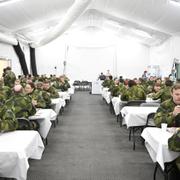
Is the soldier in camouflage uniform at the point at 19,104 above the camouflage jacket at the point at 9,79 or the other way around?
the other way around

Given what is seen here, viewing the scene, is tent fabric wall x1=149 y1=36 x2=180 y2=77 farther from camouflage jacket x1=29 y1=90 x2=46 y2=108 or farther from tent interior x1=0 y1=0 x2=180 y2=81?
camouflage jacket x1=29 y1=90 x2=46 y2=108

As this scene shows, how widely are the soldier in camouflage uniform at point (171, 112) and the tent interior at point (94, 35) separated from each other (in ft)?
23.3

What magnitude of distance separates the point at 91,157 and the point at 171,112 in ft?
5.69

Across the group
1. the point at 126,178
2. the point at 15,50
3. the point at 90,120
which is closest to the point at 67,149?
the point at 126,178

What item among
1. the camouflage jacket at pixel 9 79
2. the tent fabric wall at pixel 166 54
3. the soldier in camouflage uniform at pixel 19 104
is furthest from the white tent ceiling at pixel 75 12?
the soldier in camouflage uniform at pixel 19 104

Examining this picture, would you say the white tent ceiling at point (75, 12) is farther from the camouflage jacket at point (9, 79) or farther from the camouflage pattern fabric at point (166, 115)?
the camouflage pattern fabric at point (166, 115)

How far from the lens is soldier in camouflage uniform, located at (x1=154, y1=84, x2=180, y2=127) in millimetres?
3703

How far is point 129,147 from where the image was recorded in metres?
5.78

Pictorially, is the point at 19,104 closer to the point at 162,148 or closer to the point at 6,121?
the point at 6,121

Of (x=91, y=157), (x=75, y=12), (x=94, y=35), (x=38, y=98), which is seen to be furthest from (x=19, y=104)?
(x=94, y=35)

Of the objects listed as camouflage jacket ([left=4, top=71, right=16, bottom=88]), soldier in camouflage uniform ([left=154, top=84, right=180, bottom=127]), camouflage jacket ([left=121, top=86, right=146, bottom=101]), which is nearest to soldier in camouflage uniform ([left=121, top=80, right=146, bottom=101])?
camouflage jacket ([left=121, top=86, right=146, bottom=101])

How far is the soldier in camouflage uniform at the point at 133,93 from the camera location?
723cm

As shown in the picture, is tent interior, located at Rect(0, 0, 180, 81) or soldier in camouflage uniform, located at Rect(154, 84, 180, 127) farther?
tent interior, located at Rect(0, 0, 180, 81)

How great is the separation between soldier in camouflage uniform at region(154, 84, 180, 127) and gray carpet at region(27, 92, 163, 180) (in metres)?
0.82
